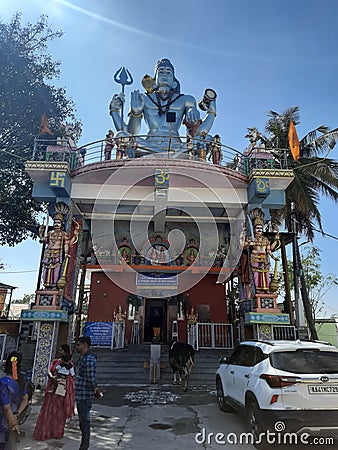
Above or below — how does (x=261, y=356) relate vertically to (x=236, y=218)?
below

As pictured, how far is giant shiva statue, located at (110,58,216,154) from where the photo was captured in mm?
14031

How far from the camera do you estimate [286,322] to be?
10609mm

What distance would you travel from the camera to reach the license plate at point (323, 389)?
454cm

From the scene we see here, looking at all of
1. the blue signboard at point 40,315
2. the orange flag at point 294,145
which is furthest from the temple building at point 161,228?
the orange flag at point 294,145

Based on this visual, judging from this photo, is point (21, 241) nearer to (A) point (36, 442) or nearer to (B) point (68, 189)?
(B) point (68, 189)

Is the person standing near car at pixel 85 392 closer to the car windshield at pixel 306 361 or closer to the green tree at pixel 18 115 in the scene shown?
the car windshield at pixel 306 361

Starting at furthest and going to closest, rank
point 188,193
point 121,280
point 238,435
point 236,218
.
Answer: point 121,280 → point 236,218 → point 188,193 → point 238,435

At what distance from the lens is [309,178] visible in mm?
16984

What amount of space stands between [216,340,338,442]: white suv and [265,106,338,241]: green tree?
10.7 meters

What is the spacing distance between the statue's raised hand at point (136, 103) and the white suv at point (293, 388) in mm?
11075

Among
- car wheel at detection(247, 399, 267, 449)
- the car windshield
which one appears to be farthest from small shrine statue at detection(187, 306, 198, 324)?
the car windshield

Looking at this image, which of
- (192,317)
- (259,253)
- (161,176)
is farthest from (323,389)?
(192,317)

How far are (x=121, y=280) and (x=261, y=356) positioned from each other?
11105 millimetres

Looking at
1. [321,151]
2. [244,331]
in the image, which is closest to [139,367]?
[244,331]
